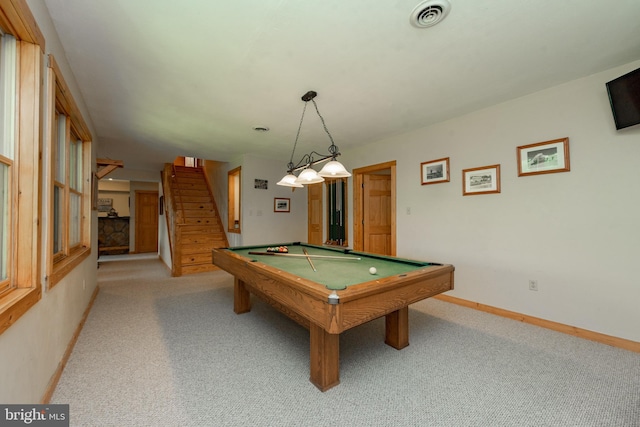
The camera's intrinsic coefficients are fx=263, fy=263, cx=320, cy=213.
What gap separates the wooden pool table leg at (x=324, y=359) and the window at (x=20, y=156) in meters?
1.50

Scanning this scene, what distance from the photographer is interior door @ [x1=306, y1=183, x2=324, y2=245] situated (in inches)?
223

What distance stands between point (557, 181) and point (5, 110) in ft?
13.3

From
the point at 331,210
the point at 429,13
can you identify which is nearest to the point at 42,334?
the point at 429,13

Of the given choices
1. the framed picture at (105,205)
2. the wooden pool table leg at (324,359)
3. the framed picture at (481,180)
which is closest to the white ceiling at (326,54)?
the framed picture at (481,180)

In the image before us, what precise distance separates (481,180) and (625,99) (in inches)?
49.3

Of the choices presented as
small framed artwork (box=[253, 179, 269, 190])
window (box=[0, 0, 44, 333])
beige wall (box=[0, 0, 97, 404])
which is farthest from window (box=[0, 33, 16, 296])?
small framed artwork (box=[253, 179, 269, 190])

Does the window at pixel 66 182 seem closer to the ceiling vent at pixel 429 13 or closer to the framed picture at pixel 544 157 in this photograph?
the ceiling vent at pixel 429 13

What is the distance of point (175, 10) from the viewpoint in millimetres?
1597

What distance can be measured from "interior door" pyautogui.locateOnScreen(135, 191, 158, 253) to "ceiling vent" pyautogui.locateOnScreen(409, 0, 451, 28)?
28.7ft

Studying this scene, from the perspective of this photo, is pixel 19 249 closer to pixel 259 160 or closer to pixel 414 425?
pixel 414 425

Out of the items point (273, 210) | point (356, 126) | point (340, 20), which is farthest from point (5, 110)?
point (273, 210)

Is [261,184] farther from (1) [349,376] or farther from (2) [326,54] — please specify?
(1) [349,376]

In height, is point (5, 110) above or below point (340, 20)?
below

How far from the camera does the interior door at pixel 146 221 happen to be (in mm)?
7965
